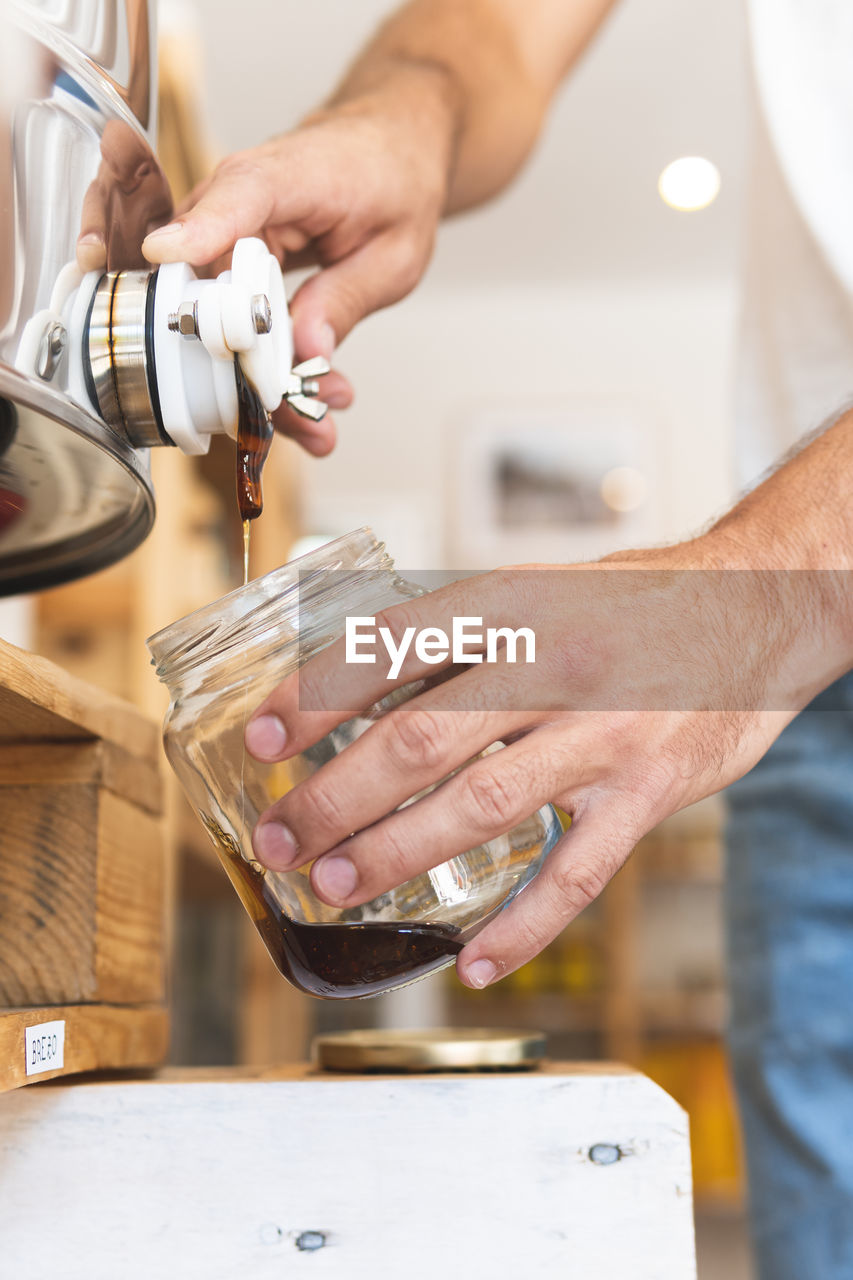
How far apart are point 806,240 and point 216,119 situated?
2.54m

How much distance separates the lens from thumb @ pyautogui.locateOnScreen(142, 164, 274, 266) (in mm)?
442

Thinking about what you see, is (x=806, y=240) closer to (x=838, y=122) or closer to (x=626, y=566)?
(x=838, y=122)

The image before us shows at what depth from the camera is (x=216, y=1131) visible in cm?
43

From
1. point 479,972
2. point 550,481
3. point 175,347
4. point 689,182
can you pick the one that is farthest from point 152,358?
point 550,481

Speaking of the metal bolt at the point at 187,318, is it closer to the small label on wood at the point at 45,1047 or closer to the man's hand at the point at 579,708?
the man's hand at the point at 579,708

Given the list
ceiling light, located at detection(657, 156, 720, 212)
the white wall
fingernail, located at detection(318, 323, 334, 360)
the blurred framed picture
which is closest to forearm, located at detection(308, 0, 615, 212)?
fingernail, located at detection(318, 323, 334, 360)

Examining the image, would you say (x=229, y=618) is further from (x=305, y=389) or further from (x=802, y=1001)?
(x=802, y=1001)

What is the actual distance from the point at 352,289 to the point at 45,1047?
16.3 inches

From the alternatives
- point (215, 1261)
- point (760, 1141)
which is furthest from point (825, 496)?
point (760, 1141)

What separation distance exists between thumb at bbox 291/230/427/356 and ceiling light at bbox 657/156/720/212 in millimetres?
2712

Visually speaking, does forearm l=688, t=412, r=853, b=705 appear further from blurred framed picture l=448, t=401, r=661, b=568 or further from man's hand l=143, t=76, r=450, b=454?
blurred framed picture l=448, t=401, r=661, b=568

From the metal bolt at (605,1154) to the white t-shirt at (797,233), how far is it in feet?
1.67

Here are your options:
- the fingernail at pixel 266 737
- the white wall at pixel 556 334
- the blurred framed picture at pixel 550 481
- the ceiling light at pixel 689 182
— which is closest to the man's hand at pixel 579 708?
the fingernail at pixel 266 737

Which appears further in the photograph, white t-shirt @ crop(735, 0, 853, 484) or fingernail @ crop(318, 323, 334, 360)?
white t-shirt @ crop(735, 0, 853, 484)
